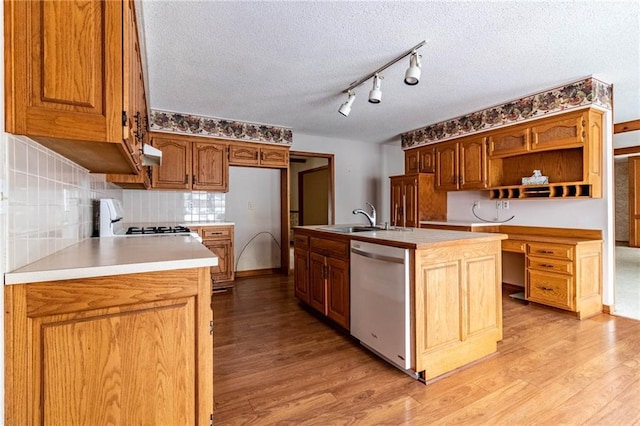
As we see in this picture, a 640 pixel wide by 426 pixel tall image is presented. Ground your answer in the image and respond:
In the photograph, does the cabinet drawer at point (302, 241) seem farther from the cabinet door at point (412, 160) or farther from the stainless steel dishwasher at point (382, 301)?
the cabinet door at point (412, 160)

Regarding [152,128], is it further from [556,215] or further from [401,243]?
[556,215]

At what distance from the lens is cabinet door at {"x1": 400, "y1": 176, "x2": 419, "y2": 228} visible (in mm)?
4668

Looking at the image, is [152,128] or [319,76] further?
[152,128]

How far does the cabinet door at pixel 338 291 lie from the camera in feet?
8.21

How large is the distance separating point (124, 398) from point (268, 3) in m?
2.13

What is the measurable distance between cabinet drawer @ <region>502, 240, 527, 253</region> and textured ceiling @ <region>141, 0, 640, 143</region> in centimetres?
164

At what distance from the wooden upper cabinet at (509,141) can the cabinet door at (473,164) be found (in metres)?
0.12

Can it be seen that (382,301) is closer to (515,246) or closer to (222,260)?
(515,246)

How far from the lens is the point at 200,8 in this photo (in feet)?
6.37

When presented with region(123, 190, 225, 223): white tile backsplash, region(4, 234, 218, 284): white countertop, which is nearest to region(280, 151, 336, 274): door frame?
region(123, 190, 225, 223): white tile backsplash

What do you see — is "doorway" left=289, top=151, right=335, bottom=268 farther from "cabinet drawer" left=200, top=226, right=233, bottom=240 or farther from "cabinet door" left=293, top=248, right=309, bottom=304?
"cabinet door" left=293, top=248, right=309, bottom=304

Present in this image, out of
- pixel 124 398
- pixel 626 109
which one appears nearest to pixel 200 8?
pixel 124 398

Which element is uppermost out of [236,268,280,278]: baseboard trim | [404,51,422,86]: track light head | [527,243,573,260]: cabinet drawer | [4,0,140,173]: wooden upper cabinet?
[404,51,422,86]: track light head

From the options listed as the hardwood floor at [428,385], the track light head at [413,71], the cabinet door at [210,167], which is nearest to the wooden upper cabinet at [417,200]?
the hardwood floor at [428,385]
